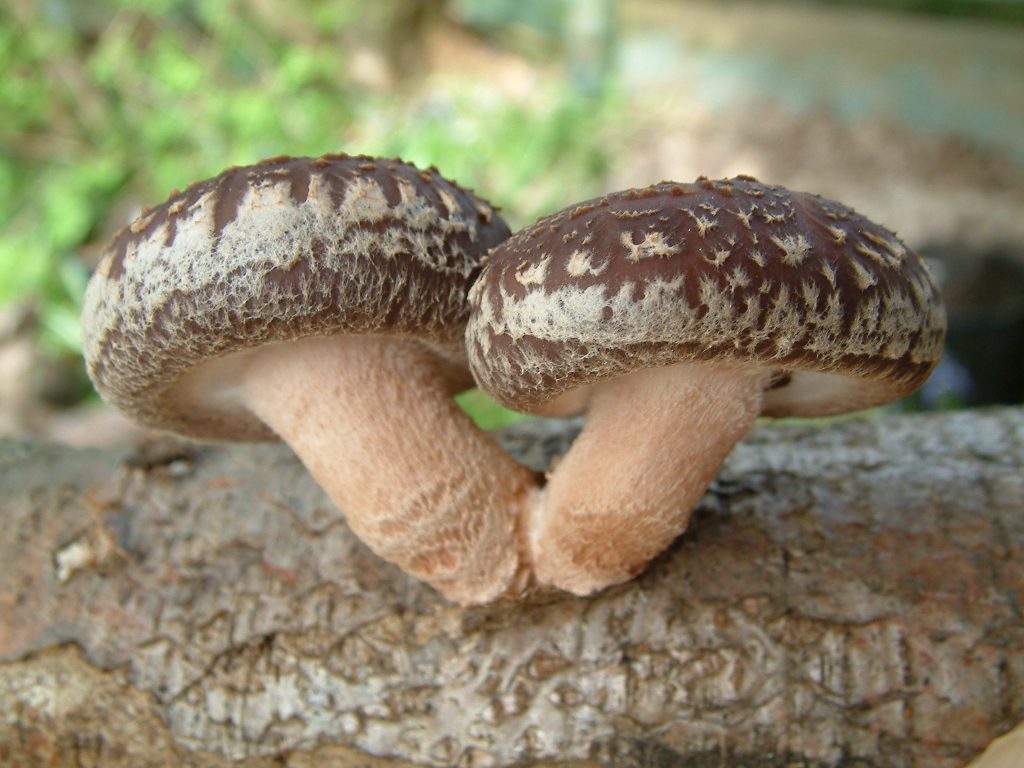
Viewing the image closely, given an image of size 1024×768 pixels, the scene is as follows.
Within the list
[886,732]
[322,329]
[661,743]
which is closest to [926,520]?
[886,732]

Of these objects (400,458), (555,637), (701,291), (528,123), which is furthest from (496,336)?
(528,123)

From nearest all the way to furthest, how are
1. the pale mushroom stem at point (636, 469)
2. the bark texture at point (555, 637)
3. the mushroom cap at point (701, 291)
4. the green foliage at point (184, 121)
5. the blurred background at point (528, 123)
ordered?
the mushroom cap at point (701, 291), the pale mushroom stem at point (636, 469), the bark texture at point (555, 637), the blurred background at point (528, 123), the green foliage at point (184, 121)

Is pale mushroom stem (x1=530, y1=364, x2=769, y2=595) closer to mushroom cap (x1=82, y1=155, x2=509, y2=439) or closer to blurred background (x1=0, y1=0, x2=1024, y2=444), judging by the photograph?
mushroom cap (x1=82, y1=155, x2=509, y2=439)

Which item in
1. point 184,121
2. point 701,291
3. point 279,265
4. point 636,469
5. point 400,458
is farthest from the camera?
point 184,121

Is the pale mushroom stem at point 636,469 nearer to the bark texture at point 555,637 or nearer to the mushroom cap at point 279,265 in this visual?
the bark texture at point 555,637

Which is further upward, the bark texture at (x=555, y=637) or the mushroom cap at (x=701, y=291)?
the mushroom cap at (x=701, y=291)

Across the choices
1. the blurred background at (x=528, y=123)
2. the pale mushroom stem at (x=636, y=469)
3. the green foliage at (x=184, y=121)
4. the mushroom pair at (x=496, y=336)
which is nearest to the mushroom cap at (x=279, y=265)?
the mushroom pair at (x=496, y=336)

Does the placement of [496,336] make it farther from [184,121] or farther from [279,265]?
[184,121]
